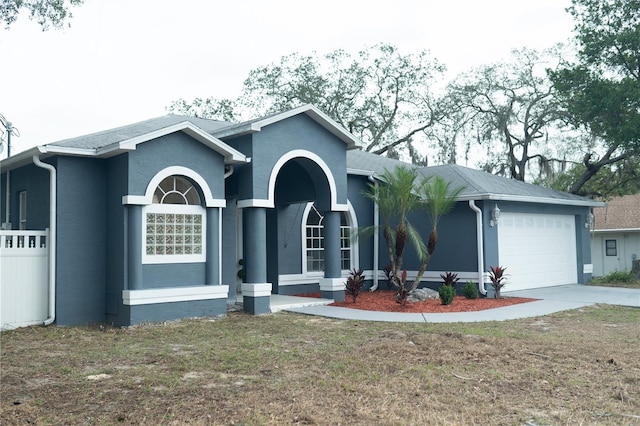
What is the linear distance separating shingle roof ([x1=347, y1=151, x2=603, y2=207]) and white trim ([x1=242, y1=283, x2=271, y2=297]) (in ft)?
15.8

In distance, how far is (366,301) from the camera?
13.9m

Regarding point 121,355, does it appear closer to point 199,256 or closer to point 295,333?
point 295,333

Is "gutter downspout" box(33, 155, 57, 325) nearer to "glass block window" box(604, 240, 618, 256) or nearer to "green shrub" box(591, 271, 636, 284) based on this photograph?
"green shrub" box(591, 271, 636, 284)

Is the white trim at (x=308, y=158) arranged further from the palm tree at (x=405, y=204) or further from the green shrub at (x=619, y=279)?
the green shrub at (x=619, y=279)

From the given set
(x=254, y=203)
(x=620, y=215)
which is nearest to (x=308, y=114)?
(x=254, y=203)

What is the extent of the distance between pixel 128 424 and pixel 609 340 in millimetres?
Result: 7208

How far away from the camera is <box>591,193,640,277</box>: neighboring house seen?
2389 cm

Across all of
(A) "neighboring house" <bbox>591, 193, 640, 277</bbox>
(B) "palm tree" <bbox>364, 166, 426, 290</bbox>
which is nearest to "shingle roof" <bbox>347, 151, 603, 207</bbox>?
(B) "palm tree" <bbox>364, 166, 426, 290</bbox>

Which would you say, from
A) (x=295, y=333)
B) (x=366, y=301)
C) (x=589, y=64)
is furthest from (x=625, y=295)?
(x=295, y=333)

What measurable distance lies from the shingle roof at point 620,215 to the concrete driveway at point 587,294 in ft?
25.8

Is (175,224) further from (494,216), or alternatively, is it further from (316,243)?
(494,216)

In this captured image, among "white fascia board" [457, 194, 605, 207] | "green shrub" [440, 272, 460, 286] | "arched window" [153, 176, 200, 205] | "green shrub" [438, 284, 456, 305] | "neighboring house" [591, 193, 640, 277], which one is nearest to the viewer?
"arched window" [153, 176, 200, 205]

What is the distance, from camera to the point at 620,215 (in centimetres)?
2523

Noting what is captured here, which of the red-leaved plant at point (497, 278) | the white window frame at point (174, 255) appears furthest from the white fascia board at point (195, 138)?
the red-leaved plant at point (497, 278)
